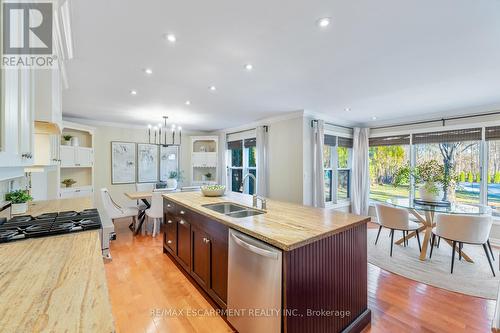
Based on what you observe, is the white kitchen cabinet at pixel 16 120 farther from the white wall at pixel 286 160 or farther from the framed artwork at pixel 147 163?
the framed artwork at pixel 147 163

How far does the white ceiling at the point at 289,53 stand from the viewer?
152cm

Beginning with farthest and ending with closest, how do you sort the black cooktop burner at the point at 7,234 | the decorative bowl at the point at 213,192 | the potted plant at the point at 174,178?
the potted plant at the point at 174,178 < the decorative bowl at the point at 213,192 < the black cooktop burner at the point at 7,234

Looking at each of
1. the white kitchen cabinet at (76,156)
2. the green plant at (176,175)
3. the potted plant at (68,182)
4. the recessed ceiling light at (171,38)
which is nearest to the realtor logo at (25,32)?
the recessed ceiling light at (171,38)

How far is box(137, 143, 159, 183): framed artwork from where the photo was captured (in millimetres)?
5891

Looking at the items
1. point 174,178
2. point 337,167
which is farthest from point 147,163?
point 337,167

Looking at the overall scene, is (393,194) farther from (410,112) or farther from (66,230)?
(66,230)

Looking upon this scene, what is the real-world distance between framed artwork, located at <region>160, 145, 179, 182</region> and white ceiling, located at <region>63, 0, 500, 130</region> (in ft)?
8.30

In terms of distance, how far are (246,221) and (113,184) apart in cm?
502

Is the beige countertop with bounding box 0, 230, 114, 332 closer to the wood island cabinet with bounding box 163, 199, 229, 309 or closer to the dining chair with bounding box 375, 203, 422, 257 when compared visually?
the wood island cabinet with bounding box 163, 199, 229, 309

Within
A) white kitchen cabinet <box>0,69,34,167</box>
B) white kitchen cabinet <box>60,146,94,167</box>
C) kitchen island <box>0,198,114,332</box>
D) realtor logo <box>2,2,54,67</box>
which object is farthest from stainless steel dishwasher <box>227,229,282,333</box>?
white kitchen cabinet <box>60,146,94,167</box>

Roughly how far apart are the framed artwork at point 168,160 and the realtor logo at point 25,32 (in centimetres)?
493

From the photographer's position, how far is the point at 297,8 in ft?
4.90

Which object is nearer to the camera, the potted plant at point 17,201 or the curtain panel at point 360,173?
the potted plant at point 17,201

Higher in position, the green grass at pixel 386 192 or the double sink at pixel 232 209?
the double sink at pixel 232 209
